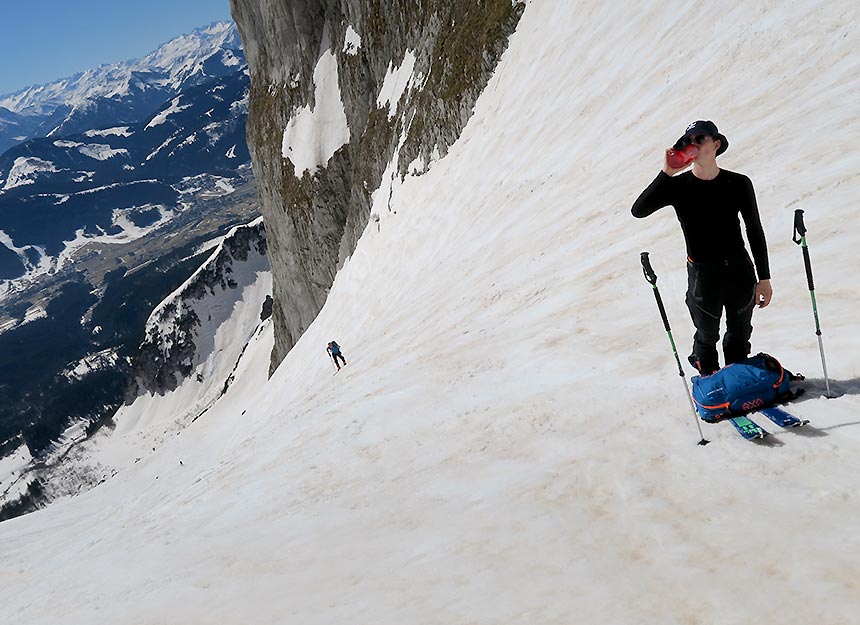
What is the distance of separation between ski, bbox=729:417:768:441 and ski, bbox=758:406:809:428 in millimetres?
130

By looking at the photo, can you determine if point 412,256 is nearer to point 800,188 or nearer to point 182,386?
point 800,188

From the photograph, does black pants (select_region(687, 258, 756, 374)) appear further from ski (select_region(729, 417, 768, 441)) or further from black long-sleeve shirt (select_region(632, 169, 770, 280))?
ski (select_region(729, 417, 768, 441))

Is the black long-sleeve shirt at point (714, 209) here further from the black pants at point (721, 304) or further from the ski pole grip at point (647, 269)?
the ski pole grip at point (647, 269)

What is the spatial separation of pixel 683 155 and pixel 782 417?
7.81ft

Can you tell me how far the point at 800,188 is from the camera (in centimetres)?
805

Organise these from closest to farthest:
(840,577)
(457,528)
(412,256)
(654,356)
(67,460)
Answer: (840,577) < (457,528) < (654,356) < (412,256) < (67,460)

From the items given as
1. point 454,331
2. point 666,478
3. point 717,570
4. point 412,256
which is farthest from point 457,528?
point 412,256

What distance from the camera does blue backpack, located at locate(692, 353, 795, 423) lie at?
4.75 metres

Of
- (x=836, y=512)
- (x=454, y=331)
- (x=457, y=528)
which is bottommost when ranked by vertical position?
→ (x=836, y=512)

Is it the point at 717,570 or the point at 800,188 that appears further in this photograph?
the point at 800,188

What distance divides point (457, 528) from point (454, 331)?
686 centimetres

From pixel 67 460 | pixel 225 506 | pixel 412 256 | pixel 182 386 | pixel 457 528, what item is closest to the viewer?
pixel 457 528

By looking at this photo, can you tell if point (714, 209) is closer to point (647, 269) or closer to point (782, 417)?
point (647, 269)

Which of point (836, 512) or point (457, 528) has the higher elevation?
point (457, 528)
